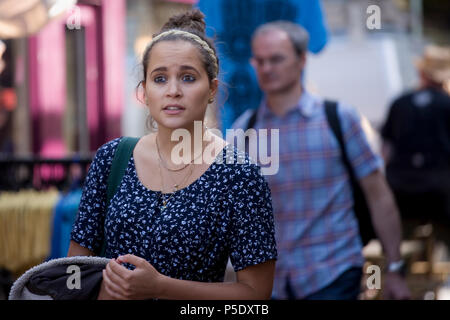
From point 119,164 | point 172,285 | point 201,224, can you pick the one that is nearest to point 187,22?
point 119,164

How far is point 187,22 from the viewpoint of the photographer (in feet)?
7.97

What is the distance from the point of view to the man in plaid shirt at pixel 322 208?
386 centimetres

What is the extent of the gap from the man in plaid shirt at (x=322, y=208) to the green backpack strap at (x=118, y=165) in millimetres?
1577

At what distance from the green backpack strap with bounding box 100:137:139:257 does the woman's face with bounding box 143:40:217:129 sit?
0.17 meters

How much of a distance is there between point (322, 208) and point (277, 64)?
2.50 feet

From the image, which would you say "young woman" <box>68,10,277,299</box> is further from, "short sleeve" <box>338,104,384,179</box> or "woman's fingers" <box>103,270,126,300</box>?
"short sleeve" <box>338,104,384,179</box>

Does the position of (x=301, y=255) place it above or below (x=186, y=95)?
below

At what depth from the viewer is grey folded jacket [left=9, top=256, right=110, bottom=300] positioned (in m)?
2.05

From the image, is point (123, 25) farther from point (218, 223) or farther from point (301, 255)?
point (218, 223)

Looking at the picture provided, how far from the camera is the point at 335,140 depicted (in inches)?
154

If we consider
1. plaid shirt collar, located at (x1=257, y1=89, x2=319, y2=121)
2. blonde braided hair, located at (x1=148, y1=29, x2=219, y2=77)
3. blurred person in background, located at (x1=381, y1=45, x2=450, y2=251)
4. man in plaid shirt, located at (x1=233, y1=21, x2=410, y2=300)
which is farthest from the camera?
blurred person in background, located at (x1=381, y1=45, x2=450, y2=251)

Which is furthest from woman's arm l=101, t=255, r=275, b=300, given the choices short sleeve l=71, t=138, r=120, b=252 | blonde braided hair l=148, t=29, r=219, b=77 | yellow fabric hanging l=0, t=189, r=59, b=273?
yellow fabric hanging l=0, t=189, r=59, b=273
